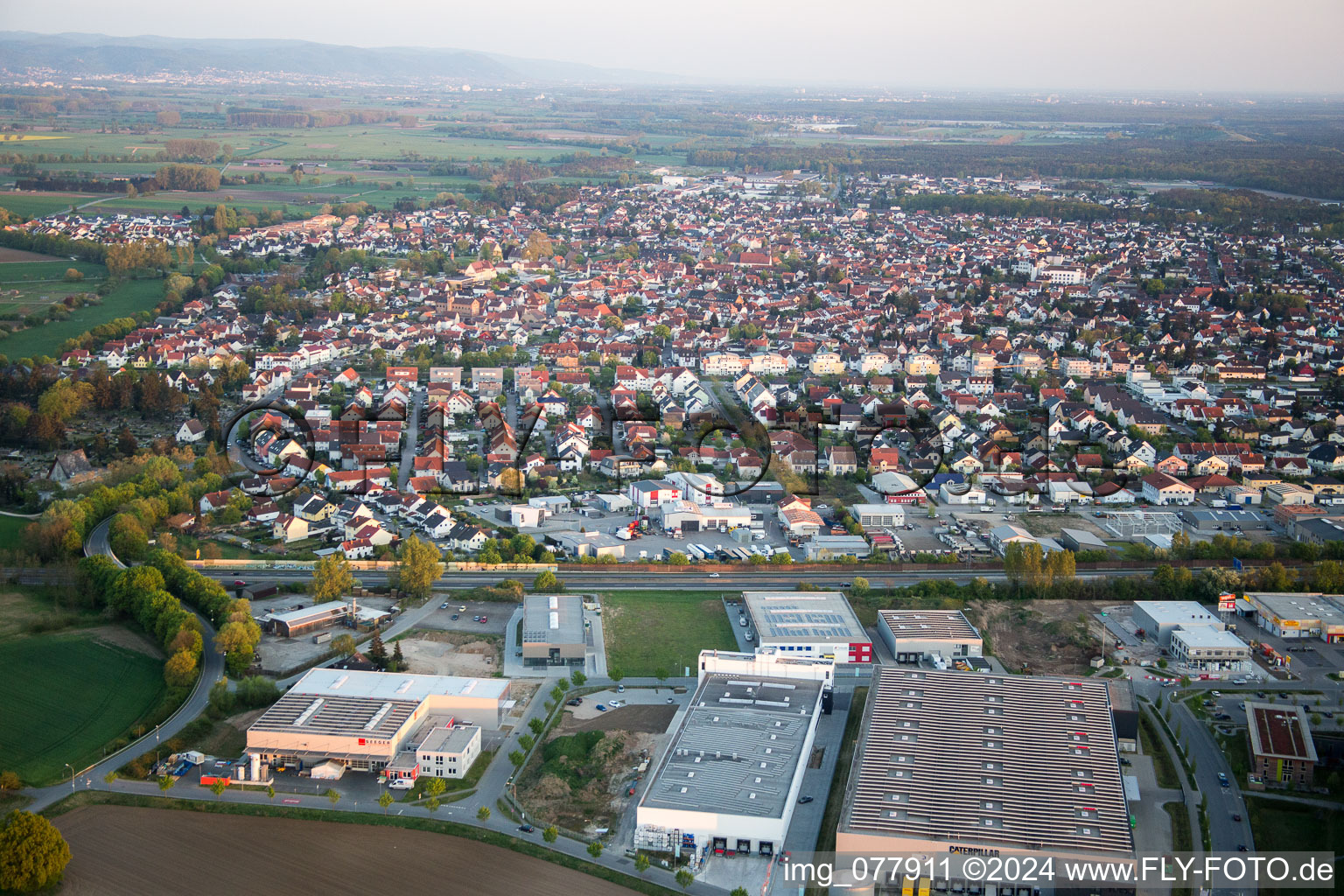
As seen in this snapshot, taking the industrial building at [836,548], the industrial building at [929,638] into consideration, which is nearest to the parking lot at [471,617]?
the industrial building at [836,548]

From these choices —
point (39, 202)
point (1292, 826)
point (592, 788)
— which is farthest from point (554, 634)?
point (39, 202)

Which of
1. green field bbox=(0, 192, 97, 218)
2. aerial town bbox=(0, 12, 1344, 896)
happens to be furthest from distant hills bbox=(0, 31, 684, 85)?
aerial town bbox=(0, 12, 1344, 896)

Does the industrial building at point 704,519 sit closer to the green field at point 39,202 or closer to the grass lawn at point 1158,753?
the grass lawn at point 1158,753

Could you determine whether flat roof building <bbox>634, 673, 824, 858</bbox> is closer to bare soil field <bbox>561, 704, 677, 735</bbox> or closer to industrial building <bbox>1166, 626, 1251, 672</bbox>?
bare soil field <bbox>561, 704, 677, 735</bbox>

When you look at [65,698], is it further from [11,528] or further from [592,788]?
[11,528]

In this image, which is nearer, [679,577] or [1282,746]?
[1282,746]

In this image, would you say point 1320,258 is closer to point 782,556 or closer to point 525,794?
point 782,556
